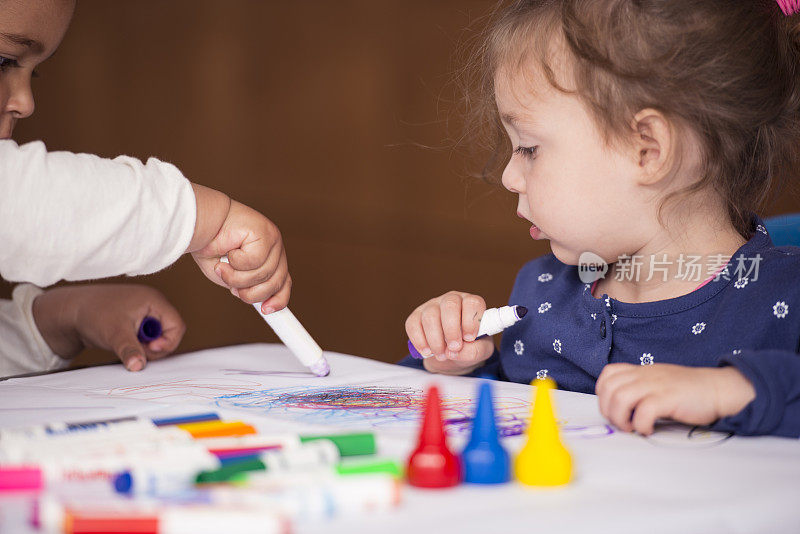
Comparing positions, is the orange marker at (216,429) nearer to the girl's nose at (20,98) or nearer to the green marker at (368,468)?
the green marker at (368,468)

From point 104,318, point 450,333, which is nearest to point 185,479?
point 450,333

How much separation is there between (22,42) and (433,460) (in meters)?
0.71

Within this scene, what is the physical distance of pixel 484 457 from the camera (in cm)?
45

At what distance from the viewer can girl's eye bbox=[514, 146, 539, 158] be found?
0.88 m

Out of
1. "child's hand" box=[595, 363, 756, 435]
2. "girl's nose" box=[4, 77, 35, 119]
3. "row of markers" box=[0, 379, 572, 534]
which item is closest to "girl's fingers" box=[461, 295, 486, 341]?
"child's hand" box=[595, 363, 756, 435]

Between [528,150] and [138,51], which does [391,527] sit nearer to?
[528,150]

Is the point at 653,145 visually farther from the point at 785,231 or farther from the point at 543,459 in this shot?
the point at 543,459

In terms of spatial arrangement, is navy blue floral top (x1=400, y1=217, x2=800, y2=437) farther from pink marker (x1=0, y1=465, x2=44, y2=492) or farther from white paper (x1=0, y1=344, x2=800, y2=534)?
pink marker (x1=0, y1=465, x2=44, y2=492)

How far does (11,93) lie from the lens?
93 cm

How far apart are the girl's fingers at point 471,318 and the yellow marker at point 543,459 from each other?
1.42ft

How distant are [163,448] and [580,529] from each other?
0.23 metres

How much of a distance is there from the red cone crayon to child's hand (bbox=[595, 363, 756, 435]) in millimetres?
175

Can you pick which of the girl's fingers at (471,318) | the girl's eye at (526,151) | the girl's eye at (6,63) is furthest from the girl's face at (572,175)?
the girl's eye at (6,63)

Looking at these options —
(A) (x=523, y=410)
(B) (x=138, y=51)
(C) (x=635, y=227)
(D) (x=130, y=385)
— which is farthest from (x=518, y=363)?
(B) (x=138, y=51)
